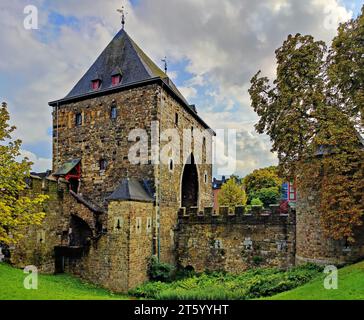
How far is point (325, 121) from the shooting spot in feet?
40.2

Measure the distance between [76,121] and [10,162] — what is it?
10.2 meters

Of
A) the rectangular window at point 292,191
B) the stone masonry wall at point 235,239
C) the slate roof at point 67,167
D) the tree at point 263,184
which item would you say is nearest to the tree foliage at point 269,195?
the tree at point 263,184

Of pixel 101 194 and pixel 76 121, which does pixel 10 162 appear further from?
pixel 76 121

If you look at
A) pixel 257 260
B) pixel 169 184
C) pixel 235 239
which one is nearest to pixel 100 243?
pixel 169 184

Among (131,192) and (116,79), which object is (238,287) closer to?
(131,192)

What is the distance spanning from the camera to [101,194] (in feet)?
62.5

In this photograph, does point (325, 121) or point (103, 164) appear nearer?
point (325, 121)

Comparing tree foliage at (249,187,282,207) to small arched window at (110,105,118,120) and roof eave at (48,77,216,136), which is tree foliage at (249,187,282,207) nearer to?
roof eave at (48,77,216,136)

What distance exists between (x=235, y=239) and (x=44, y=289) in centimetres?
1017

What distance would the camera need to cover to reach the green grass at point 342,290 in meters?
8.78

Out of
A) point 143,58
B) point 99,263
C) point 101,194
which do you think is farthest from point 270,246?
point 143,58

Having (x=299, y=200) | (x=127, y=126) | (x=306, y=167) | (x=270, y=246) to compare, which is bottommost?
(x=270, y=246)

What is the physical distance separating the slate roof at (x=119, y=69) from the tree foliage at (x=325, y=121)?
7.44 meters

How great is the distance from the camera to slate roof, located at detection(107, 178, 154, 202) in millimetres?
15405
